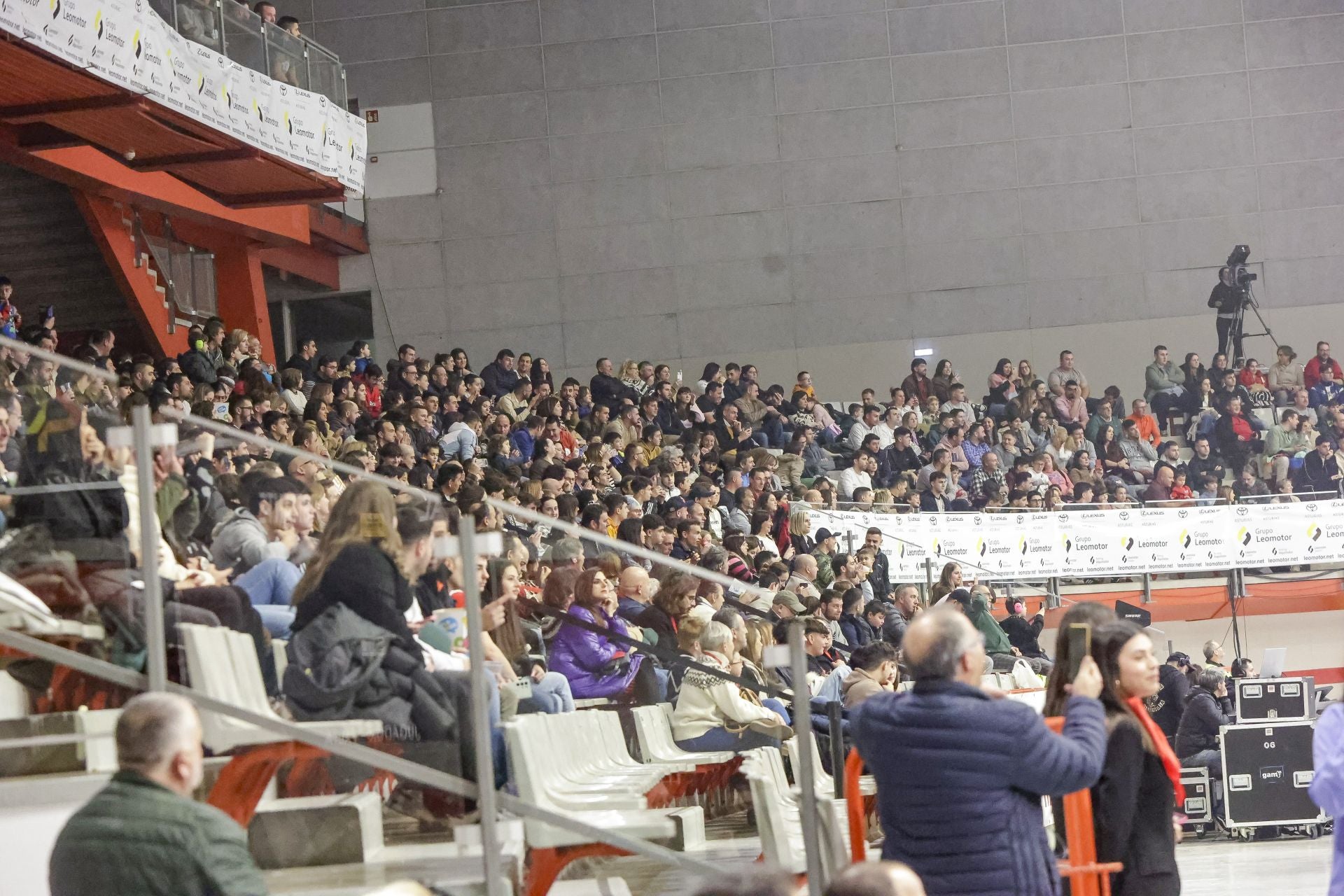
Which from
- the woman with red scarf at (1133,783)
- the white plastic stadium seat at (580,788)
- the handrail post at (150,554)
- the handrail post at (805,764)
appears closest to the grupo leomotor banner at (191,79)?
the handrail post at (150,554)

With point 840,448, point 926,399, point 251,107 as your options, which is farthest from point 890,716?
point 926,399

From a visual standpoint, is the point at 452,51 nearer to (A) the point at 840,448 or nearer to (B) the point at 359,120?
(B) the point at 359,120

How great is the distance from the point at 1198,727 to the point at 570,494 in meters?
4.41

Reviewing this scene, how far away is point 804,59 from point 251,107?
902 centimetres

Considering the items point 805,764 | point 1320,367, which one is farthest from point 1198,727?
point 1320,367

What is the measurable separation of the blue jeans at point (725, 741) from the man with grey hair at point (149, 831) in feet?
6.81

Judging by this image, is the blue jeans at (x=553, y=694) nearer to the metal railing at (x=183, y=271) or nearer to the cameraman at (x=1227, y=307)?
the metal railing at (x=183, y=271)

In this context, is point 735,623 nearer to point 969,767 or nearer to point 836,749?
point 836,749

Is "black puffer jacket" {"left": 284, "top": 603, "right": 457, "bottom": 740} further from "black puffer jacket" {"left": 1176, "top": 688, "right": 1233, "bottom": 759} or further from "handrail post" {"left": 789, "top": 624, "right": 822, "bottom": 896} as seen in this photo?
"black puffer jacket" {"left": 1176, "top": 688, "right": 1233, "bottom": 759}

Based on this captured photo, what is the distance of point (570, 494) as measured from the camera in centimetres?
1054

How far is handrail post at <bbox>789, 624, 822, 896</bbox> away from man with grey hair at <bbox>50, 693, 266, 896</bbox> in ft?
5.14

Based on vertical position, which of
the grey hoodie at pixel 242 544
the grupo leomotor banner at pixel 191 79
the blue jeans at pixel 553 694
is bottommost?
the blue jeans at pixel 553 694

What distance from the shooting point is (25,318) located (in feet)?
→ 47.7

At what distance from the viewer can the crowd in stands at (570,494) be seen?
12.8ft
